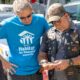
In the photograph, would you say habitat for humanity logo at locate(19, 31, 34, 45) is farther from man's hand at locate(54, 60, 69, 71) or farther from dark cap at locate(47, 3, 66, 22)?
man's hand at locate(54, 60, 69, 71)

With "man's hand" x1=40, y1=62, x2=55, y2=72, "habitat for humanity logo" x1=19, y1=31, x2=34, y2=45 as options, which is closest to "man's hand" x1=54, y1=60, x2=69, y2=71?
"man's hand" x1=40, y1=62, x2=55, y2=72

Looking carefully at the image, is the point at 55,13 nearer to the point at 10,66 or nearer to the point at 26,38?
the point at 26,38

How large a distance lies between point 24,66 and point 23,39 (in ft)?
0.89

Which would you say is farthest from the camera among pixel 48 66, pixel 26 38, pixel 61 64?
pixel 26 38

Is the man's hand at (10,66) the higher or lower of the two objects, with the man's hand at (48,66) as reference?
lower

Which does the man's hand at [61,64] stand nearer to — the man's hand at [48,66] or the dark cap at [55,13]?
the man's hand at [48,66]

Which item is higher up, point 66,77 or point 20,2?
point 20,2

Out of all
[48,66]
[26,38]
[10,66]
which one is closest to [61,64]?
[48,66]

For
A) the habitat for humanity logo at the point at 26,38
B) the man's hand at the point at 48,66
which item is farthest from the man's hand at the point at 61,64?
the habitat for humanity logo at the point at 26,38

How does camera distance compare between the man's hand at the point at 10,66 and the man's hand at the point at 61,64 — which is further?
the man's hand at the point at 10,66

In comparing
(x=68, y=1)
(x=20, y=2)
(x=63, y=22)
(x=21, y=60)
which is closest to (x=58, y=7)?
(x=63, y=22)

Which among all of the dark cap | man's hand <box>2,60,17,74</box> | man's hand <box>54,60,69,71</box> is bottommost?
man's hand <box>2,60,17,74</box>

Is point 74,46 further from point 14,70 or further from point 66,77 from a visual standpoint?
point 14,70

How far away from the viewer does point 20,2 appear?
3588mm
